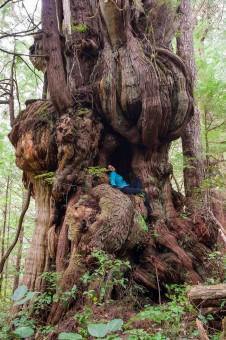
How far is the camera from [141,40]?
6.10 m

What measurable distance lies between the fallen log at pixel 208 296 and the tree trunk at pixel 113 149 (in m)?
1.60

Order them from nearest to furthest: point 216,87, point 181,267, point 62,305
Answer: point 62,305, point 181,267, point 216,87

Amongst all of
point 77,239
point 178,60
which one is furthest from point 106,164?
point 178,60

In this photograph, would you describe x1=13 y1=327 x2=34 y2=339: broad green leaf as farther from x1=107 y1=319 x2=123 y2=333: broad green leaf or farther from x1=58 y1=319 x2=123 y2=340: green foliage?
x1=107 y1=319 x2=123 y2=333: broad green leaf

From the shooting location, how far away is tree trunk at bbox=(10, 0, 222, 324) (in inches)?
183

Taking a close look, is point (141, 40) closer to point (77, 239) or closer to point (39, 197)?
point (39, 197)

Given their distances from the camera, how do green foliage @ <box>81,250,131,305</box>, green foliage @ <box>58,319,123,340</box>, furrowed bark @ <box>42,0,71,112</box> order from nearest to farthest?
green foliage @ <box>58,319,123,340</box>, green foliage @ <box>81,250,131,305</box>, furrowed bark @ <box>42,0,71,112</box>

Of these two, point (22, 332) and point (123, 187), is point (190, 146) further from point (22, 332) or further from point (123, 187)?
point (22, 332)

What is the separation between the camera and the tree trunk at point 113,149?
4.64 metres

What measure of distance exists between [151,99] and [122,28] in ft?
5.33

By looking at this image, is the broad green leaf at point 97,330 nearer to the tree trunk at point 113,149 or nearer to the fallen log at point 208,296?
the fallen log at point 208,296

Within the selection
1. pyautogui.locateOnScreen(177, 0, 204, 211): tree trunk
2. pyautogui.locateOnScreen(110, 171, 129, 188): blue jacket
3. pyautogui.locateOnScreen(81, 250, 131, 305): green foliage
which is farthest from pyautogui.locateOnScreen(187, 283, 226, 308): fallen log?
pyautogui.locateOnScreen(177, 0, 204, 211): tree trunk

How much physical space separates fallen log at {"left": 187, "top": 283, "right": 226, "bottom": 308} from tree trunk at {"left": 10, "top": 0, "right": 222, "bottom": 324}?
A: 5.25 feet

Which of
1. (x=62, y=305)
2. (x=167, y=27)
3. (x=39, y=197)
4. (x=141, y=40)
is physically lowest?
(x=62, y=305)
